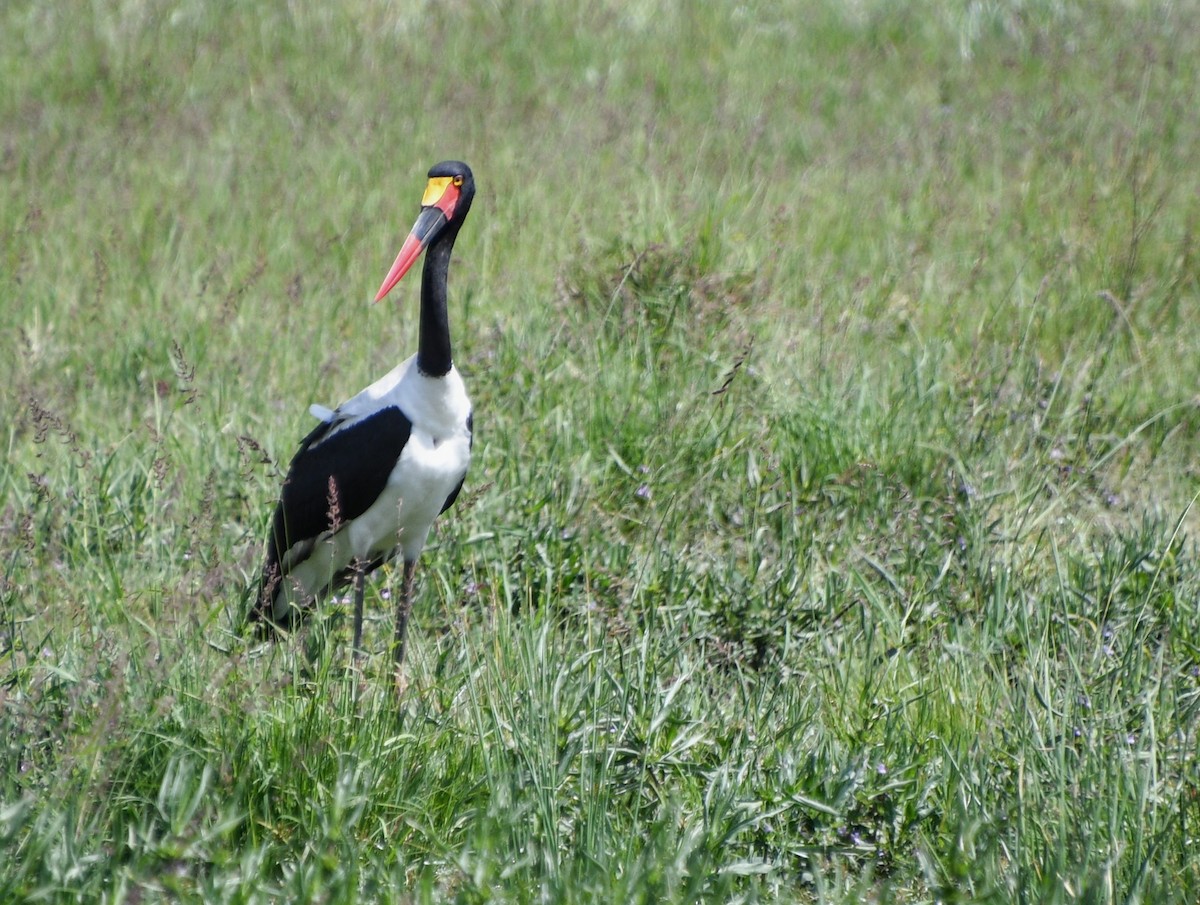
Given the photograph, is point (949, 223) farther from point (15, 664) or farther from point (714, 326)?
point (15, 664)

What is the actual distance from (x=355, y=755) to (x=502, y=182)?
397 centimetres

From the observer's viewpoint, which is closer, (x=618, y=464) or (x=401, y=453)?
(x=401, y=453)

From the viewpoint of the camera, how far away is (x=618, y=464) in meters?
3.79

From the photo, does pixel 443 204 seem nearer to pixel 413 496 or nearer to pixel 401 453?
pixel 401 453

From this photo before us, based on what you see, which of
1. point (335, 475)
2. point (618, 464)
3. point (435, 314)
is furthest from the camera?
point (618, 464)

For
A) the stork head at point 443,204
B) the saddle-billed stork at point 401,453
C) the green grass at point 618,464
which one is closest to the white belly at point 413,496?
the saddle-billed stork at point 401,453

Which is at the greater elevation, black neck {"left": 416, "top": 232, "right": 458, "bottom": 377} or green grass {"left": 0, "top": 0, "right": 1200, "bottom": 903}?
black neck {"left": 416, "top": 232, "right": 458, "bottom": 377}

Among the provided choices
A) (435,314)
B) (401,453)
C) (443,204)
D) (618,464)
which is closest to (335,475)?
(401,453)

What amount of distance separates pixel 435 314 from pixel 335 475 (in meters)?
0.46

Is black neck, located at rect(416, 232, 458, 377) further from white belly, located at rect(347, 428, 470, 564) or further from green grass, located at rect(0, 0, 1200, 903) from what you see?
green grass, located at rect(0, 0, 1200, 903)

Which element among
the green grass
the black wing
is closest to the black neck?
the black wing

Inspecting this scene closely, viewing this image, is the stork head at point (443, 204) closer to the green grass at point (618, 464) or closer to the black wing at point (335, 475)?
the black wing at point (335, 475)

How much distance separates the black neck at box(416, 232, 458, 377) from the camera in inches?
118

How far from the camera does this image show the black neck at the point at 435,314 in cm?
301
